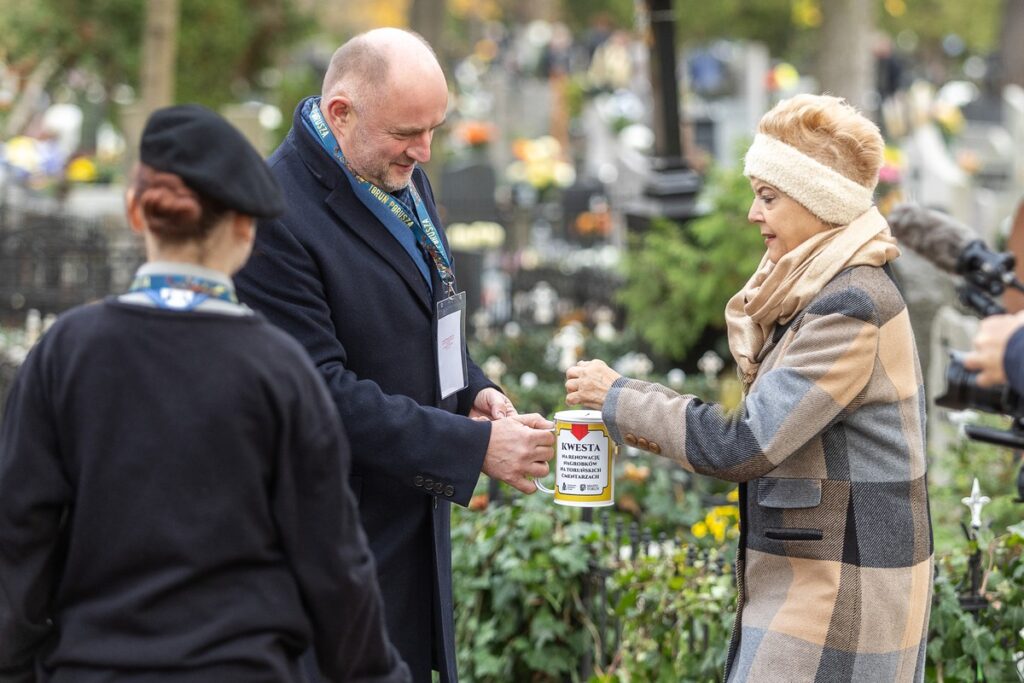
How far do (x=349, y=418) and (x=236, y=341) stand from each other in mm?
858

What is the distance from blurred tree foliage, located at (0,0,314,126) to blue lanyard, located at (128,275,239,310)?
506 inches

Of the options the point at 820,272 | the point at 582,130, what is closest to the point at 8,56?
the point at 582,130

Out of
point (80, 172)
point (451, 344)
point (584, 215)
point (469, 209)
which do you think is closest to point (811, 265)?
point (451, 344)

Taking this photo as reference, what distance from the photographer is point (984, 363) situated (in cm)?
254

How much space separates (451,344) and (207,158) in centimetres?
125

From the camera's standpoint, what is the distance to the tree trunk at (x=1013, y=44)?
75.3 feet

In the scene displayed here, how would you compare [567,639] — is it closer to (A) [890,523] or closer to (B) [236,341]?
(A) [890,523]

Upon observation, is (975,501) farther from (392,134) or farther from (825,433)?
(392,134)

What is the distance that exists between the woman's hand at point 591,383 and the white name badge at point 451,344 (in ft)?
1.07

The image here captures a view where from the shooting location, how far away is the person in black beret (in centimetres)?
220

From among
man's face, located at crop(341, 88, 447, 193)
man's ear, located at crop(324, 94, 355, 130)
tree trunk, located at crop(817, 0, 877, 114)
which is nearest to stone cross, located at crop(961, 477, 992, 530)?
man's face, located at crop(341, 88, 447, 193)

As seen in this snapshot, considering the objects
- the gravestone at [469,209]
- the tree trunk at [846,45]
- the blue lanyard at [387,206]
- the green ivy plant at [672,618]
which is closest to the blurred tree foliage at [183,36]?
the gravestone at [469,209]

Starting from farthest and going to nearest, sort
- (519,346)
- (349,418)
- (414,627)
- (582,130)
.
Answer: (582,130)
(519,346)
(414,627)
(349,418)

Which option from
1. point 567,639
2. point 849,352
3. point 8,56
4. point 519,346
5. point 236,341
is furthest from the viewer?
point 8,56
